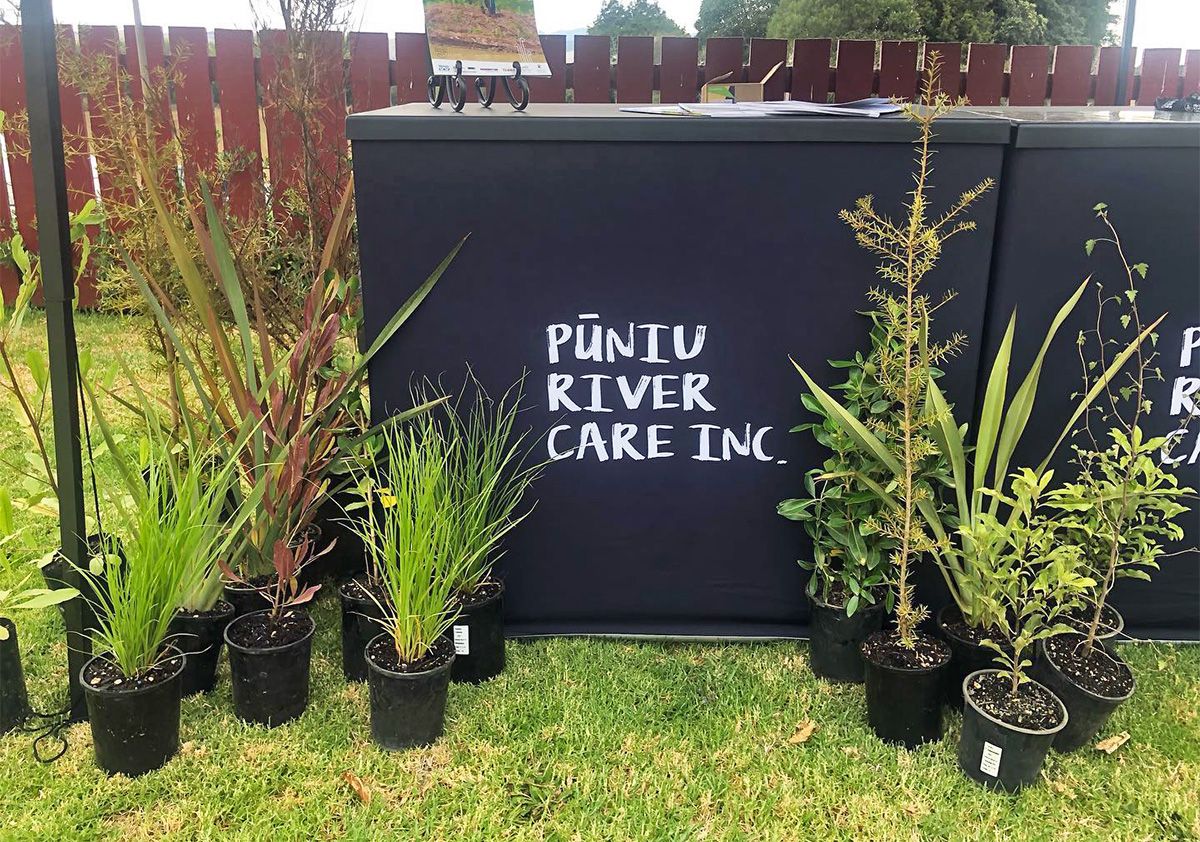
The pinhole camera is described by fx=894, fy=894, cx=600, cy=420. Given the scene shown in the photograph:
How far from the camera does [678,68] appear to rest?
619 cm

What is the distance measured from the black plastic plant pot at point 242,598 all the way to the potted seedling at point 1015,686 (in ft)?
5.42

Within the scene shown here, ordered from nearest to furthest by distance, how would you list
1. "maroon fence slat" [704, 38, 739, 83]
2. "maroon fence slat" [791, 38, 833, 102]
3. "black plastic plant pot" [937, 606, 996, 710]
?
"black plastic plant pot" [937, 606, 996, 710] < "maroon fence slat" [704, 38, 739, 83] < "maroon fence slat" [791, 38, 833, 102]

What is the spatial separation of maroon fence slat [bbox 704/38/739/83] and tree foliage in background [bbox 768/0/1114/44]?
11189 mm

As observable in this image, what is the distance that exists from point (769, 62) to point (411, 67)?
2586mm

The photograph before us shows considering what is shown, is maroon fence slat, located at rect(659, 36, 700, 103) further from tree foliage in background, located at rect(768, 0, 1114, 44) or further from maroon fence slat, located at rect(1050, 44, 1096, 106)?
tree foliage in background, located at rect(768, 0, 1114, 44)

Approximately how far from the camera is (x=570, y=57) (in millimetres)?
6117

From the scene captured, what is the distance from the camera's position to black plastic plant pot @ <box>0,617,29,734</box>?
1.95 m

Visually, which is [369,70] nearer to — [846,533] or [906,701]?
[846,533]

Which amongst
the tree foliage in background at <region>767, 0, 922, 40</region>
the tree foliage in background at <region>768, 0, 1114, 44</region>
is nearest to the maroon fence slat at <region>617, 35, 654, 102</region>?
the tree foliage in background at <region>768, 0, 1114, 44</region>

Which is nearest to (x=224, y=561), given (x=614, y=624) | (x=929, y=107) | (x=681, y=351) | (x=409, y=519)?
(x=409, y=519)

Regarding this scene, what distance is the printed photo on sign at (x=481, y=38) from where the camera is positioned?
7.14ft

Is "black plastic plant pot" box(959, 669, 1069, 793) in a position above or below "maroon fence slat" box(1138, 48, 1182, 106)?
below

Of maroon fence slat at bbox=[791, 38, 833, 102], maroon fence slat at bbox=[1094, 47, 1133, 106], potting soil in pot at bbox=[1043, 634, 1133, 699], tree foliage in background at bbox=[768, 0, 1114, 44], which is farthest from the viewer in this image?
tree foliage in background at bbox=[768, 0, 1114, 44]

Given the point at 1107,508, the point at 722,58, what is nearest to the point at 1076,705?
the point at 1107,508
